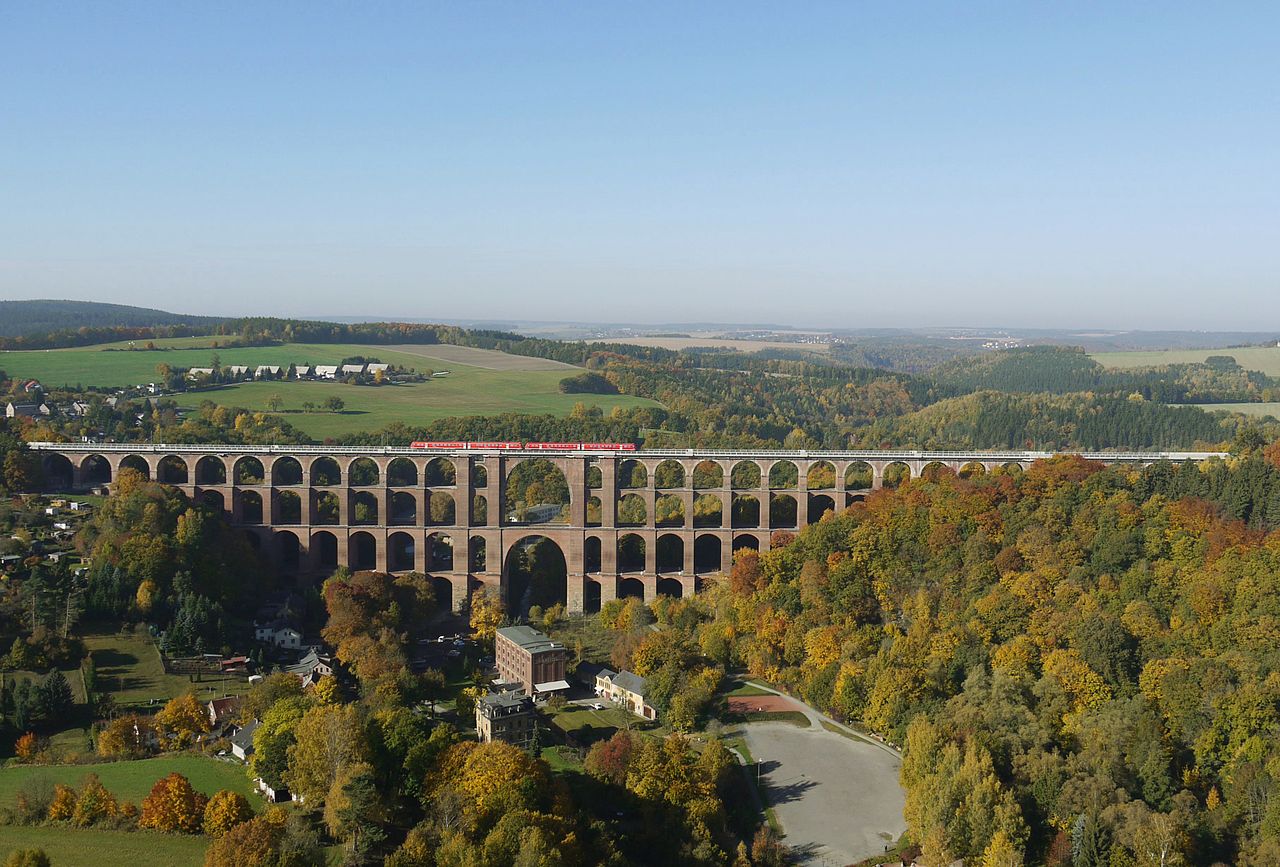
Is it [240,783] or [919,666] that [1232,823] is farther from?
[240,783]

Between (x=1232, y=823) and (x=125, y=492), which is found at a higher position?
(x=125, y=492)

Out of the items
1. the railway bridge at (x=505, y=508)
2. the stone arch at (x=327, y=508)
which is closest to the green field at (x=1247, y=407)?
the railway bridge at (x=505, y=508)

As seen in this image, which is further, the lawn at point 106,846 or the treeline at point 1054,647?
the treeline at point 1054,647

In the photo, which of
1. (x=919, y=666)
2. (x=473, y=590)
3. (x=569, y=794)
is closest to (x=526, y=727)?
(x=569, y=794)

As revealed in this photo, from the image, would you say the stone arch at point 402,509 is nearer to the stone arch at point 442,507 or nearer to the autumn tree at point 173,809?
the stone arch at point 442,507

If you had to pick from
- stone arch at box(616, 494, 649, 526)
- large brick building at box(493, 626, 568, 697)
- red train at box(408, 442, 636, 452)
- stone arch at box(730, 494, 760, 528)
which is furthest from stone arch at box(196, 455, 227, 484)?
stone arch at box(730, 494, 760, 528)
